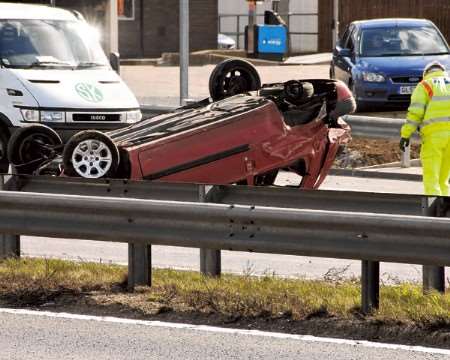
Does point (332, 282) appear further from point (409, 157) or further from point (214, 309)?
point (409, 157)

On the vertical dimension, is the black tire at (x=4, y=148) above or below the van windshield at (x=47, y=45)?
below

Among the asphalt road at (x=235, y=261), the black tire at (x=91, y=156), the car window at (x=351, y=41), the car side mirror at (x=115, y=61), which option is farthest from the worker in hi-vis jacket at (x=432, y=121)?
the car window at (x=351, y=41)

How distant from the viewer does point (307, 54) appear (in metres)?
47.6

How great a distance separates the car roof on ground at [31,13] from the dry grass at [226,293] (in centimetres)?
770

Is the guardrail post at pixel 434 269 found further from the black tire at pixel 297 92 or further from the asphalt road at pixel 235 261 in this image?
the black tire at pixel 297 92

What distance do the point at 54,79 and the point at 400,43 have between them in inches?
326

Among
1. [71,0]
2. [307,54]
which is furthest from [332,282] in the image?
[307,54]

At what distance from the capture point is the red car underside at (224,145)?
12469mm

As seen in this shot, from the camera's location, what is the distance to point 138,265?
30.8 feet

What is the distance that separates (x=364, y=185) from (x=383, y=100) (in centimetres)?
508

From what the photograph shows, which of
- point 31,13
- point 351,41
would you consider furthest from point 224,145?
point 351,41

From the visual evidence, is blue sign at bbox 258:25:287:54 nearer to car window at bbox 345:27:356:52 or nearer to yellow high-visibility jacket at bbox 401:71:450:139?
car window at bbox 345:27:356:52

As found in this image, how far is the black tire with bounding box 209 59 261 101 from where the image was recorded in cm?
1429

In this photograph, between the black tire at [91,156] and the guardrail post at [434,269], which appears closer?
the guardrail post at [434,269]
